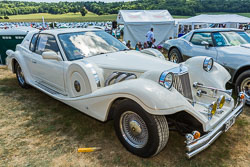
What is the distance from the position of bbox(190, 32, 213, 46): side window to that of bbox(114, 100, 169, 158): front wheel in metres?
4.08

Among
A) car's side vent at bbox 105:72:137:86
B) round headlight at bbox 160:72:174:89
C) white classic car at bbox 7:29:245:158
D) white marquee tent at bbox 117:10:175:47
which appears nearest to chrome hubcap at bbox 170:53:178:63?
white classic car at bbox 7:29:245:158

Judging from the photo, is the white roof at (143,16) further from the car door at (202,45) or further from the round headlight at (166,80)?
the round headlight at (166,80)

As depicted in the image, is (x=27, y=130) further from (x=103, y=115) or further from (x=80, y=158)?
(x=103, y=115)

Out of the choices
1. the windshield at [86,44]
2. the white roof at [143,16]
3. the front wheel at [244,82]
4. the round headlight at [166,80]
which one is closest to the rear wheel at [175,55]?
the front wheel at [244,82]

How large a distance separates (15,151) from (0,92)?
313 centimetres

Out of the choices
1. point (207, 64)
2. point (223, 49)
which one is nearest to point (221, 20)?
point (223, 49)

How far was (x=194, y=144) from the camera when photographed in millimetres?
2115

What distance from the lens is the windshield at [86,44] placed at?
3676 millimetres

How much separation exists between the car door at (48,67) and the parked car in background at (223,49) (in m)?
3.90

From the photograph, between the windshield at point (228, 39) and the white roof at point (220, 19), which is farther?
the white roof at point (220, 19)

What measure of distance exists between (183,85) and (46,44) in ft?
10.1

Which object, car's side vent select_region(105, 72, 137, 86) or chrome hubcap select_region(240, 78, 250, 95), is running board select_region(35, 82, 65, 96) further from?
chrome hubcap select_region(240, 78, 250, 95)

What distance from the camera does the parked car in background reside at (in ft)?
14.6

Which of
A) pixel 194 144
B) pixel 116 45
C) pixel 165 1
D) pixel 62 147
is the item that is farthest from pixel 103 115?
pixel 165 1
